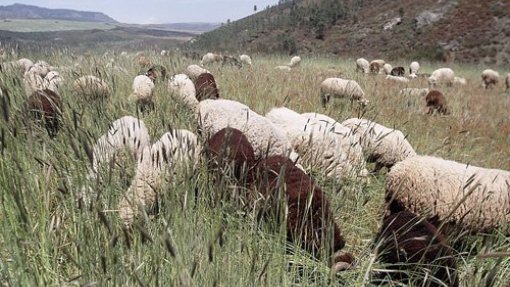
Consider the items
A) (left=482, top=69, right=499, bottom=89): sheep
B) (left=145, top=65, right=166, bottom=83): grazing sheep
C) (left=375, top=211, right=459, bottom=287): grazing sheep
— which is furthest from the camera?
(left=482, top=69, right=499, bottom=89): sheep

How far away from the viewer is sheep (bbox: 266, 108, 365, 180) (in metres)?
2.86

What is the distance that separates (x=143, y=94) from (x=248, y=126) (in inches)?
56.6

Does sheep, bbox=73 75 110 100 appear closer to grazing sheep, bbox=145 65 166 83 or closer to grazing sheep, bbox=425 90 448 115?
grazing sheep, bbox=145 65 166 83

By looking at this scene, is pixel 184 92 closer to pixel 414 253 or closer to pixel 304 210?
pixel 304 210

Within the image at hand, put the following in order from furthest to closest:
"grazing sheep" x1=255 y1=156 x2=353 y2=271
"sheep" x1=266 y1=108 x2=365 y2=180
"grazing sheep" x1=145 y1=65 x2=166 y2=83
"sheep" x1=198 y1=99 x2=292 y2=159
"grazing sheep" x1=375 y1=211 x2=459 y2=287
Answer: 1. "grazing sheep" x1=145 y1=65 x2=166 y2=83
2. "sheep" x1=198 y1=99 x2=292 y2=159
3. "sheep" x1=266 y1=108 x2=365 y2=180
4. "grazing sheep" x1=255 y1=156 x2=353 y2=271
5. "grazing sheep" x1=375 y1=211 x2=459 y2=287

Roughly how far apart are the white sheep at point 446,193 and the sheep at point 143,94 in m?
2.38

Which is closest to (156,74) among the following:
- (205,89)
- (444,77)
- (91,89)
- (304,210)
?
(205,89)

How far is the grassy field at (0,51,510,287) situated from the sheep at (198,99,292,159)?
287 mm

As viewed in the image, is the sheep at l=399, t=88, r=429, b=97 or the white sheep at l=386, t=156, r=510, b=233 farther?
the sheep at l=399, t=88, r=429, b=97

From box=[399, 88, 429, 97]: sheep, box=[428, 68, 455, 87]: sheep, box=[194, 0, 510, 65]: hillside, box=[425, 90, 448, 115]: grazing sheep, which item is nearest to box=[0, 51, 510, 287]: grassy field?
box=[425, 90, 448, 115]: grazing sheep

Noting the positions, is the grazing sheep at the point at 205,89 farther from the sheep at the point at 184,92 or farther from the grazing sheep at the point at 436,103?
the grazing sheep at the point at 436,103

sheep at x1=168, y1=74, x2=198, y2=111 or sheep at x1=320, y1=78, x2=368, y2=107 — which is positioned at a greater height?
sheep at x1=168, y1=74, x2=198, y2=111

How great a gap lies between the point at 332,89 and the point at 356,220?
4438 millimetres

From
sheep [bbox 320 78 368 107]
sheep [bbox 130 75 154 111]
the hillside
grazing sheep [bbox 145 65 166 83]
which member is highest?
the hillside
